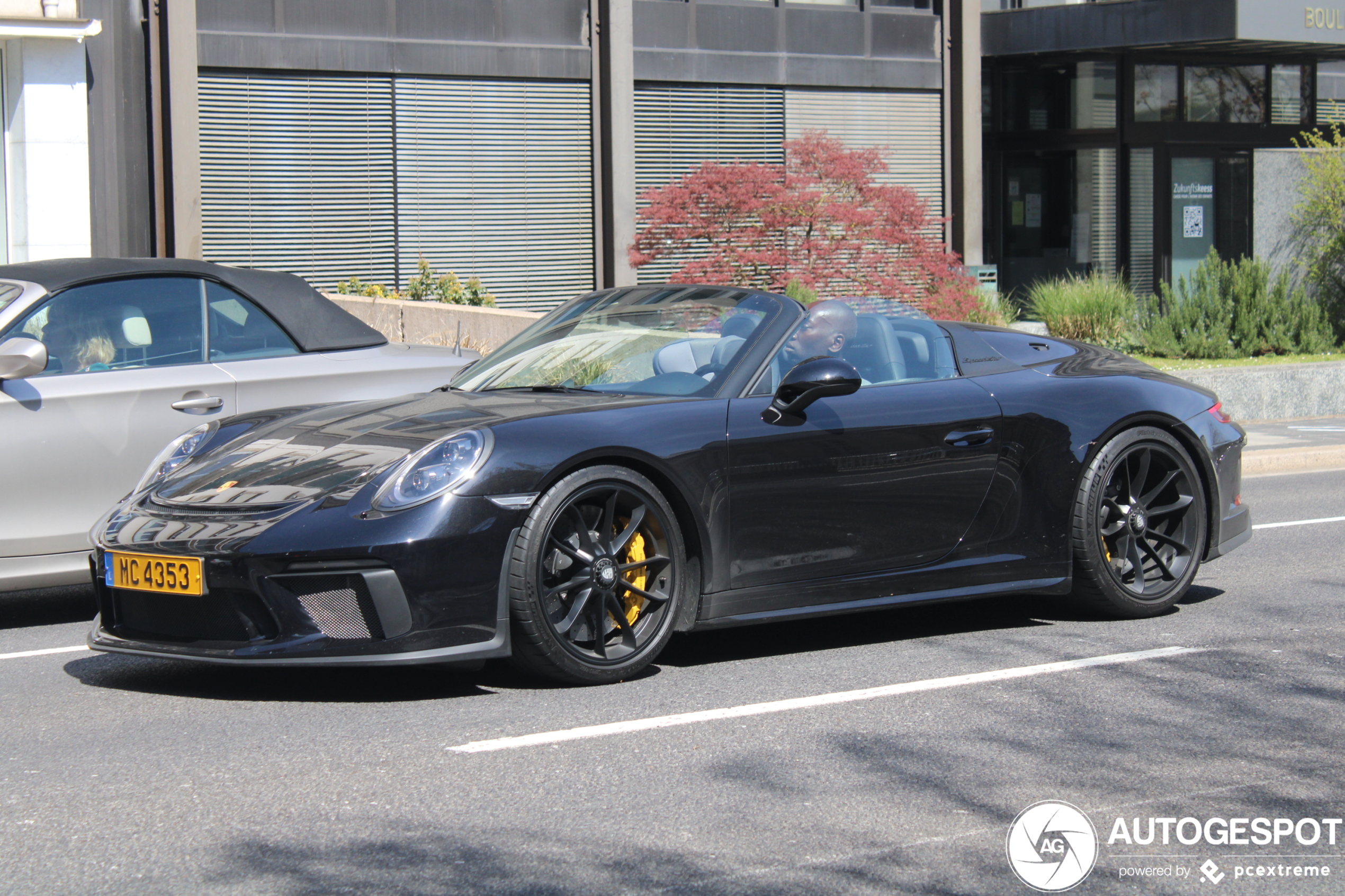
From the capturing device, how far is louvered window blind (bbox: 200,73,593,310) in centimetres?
1766

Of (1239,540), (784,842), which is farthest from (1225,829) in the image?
(1239,540)

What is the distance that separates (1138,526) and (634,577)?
243 centimetres

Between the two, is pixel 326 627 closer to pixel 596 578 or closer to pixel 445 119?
pixel 596 578

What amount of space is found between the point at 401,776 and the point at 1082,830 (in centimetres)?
184

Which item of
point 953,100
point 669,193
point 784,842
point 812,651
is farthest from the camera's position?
point 953,100

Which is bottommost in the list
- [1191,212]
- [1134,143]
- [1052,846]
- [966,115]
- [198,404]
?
[1052,846]

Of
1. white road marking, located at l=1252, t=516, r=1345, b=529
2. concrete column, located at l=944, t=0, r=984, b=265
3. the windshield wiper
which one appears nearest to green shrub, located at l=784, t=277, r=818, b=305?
white road marking, located at l=1252, t=516, r=1345, b=529

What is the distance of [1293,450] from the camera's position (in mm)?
13156

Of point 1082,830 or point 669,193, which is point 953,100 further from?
point 1082,830

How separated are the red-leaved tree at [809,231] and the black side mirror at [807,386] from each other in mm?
10468

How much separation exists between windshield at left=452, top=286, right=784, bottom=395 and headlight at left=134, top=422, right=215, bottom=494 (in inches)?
40.6

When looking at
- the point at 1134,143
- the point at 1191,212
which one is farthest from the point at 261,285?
the point at 1191,212

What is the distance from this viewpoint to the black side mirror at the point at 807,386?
5.61 meters

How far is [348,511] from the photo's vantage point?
16.2 feet
